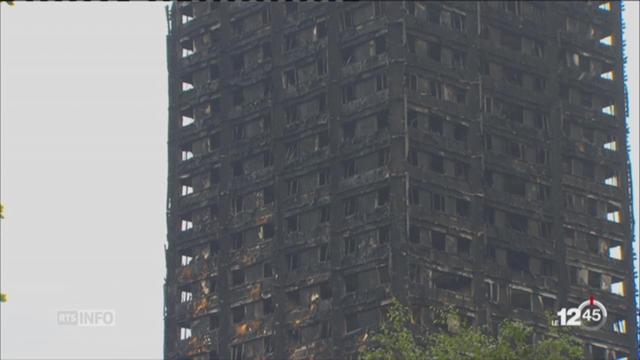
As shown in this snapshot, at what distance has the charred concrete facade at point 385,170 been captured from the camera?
556ft

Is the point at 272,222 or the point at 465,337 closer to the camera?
the point at 465,337

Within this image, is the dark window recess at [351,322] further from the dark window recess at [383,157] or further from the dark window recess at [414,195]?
the dark window recess at [383,157]

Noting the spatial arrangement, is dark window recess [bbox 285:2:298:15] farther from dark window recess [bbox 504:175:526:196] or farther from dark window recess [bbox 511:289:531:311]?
dark window recess [bbox 511:289:531:311]

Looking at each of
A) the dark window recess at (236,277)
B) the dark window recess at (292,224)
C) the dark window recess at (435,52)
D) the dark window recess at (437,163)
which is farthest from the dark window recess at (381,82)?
the dark window recess at (236,277)

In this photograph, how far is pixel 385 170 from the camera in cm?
16862

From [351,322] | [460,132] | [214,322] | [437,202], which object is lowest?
[351,322]

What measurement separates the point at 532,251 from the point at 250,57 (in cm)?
3431

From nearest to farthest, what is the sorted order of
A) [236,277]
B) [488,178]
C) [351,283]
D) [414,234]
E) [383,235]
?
[383,235], [414,234], [351,283], [488,178], [236,277]

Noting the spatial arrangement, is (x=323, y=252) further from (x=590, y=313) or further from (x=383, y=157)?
(x=590, y=313)

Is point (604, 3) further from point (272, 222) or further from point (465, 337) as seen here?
point (465, 337)

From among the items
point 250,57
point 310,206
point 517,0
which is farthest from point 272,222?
→ point 517,0

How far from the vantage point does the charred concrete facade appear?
556 feet

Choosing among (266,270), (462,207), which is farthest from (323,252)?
(462,207)

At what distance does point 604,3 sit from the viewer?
195250mm
